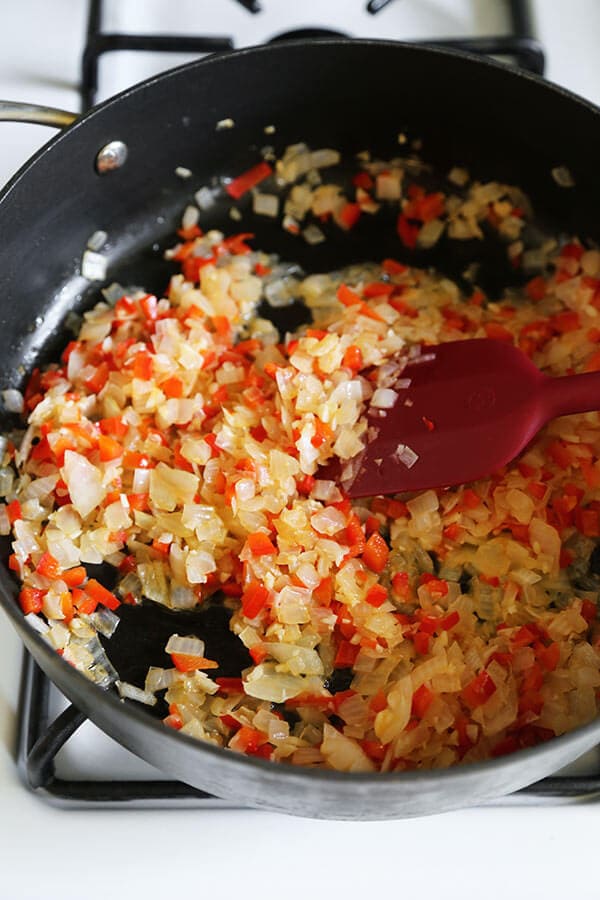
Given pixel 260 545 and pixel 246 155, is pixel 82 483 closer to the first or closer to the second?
pixel 260 545

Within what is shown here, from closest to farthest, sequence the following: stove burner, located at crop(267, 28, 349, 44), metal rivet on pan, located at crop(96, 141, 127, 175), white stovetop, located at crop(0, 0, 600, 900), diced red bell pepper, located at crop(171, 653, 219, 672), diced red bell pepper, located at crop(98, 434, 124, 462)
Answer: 1. white stovetop, located at crop(0, 0, 600, 900)
2. diced red bell pepper, located at crop(171, 653, 219, 672)
3. diced red bell pepper, located at crop(98, 434, 124, 462)
4. metal rivet on pan, located at crop(96, 141, 127, 175)
5. stove burner, located at crop(267, 28, 349, 44)

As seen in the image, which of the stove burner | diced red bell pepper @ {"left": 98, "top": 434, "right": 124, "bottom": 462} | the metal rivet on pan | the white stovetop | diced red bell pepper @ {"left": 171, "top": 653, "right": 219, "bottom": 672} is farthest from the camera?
the stove burner

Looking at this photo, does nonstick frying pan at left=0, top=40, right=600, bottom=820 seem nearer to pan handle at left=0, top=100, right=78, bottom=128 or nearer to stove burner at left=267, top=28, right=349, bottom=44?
pan handle at left=0, top=100, right=78, bottom=128

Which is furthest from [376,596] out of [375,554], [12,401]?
[12,401]

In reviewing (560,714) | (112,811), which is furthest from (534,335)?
(112,811)

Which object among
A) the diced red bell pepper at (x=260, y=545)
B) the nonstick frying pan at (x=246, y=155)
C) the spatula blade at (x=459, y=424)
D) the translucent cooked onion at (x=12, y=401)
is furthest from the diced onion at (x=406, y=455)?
the translucent cooked onion at (x=12, y=401)

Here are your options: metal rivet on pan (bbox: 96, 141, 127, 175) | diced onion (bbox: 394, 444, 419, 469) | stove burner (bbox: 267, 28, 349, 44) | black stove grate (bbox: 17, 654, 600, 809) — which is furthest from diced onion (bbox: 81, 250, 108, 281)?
black stove grate (bbox: 17, 654, 600, 809)

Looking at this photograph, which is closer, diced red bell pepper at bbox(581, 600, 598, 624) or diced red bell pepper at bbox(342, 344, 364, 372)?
diced red bell pepper at bbox(581, 600, 598, 624)
